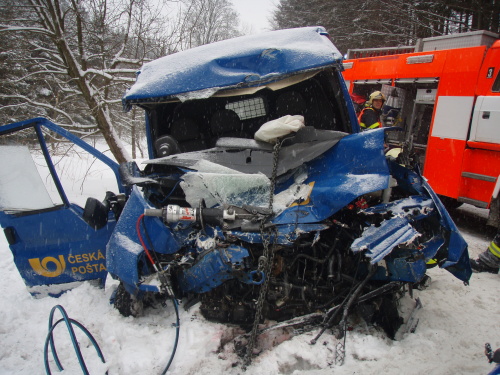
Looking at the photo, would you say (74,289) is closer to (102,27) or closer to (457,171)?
(457,171)

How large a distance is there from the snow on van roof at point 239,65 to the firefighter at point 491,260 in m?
2.98

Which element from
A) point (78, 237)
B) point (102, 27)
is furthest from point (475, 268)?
point (102, 27)

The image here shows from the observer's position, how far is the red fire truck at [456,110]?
4.72 meters

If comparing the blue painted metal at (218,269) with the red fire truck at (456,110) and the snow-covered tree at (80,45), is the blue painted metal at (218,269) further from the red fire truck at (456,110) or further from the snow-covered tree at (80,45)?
the snow-covered tree at (80,45)

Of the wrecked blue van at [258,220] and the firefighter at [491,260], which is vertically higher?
the wrecked blue van at [258,220]

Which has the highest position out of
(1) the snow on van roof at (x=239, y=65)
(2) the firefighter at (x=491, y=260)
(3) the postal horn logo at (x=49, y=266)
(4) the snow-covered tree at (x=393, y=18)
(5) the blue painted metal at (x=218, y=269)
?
(4) the snow-covered tree at (x=393, y=18)

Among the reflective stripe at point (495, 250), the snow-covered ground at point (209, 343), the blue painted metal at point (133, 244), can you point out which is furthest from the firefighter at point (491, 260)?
the blue painted metal at point (133, 244)

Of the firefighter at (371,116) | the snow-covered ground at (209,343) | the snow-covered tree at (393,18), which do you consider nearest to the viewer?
the snow-covered ground at (209,343)

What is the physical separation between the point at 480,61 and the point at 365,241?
14.6ft

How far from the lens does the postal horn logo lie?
2.89 meters

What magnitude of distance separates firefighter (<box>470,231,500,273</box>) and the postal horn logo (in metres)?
4.63

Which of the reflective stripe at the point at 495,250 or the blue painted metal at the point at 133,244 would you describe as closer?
the blue painted metal at the point at 133,244

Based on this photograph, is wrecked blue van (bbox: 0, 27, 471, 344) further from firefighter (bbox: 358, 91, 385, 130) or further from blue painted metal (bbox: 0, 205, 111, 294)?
firefighter (bbox: 358, 91, 385, 130)

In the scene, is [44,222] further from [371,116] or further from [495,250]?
[371,116]
